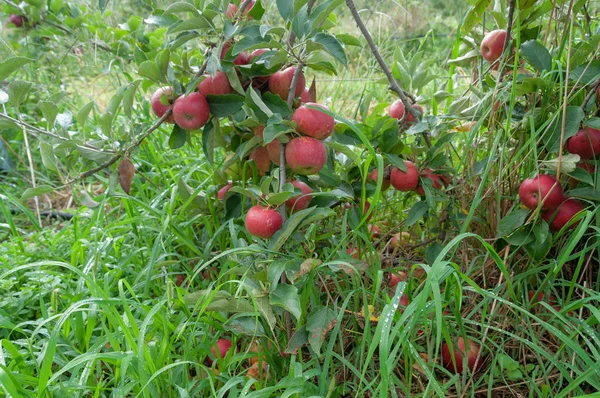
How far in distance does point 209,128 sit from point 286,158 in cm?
25

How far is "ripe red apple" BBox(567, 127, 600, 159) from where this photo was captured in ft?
3.98

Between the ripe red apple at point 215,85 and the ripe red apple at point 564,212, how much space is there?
0.75m

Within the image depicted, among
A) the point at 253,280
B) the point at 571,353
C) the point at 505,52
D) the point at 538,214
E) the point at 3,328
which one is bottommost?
the point at 3,328

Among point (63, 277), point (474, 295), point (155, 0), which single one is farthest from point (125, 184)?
point (474, 295)

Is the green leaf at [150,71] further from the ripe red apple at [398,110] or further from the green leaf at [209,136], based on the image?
the ripe red apple at [398,110]

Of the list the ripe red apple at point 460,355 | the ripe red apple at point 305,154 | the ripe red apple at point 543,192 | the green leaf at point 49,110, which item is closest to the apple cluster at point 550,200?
the ripe red apple at point 543,192

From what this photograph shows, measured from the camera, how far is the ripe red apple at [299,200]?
1247 millimetres

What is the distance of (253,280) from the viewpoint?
114 centimetres

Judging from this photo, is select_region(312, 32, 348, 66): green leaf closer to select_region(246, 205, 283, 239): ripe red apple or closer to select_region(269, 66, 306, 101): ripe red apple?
select_region(269, 66, 306, 101): ripe red apple

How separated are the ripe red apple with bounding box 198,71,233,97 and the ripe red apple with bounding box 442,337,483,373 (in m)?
0.73

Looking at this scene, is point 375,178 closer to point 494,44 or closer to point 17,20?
point 494,44

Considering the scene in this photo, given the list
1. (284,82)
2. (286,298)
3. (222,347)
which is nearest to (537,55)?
(284,82)

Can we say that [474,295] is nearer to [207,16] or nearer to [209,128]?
[209,128]

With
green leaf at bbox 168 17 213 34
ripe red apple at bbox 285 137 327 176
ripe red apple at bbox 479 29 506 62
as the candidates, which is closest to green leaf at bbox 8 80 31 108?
green leaf at bbox 168 17 213 34
